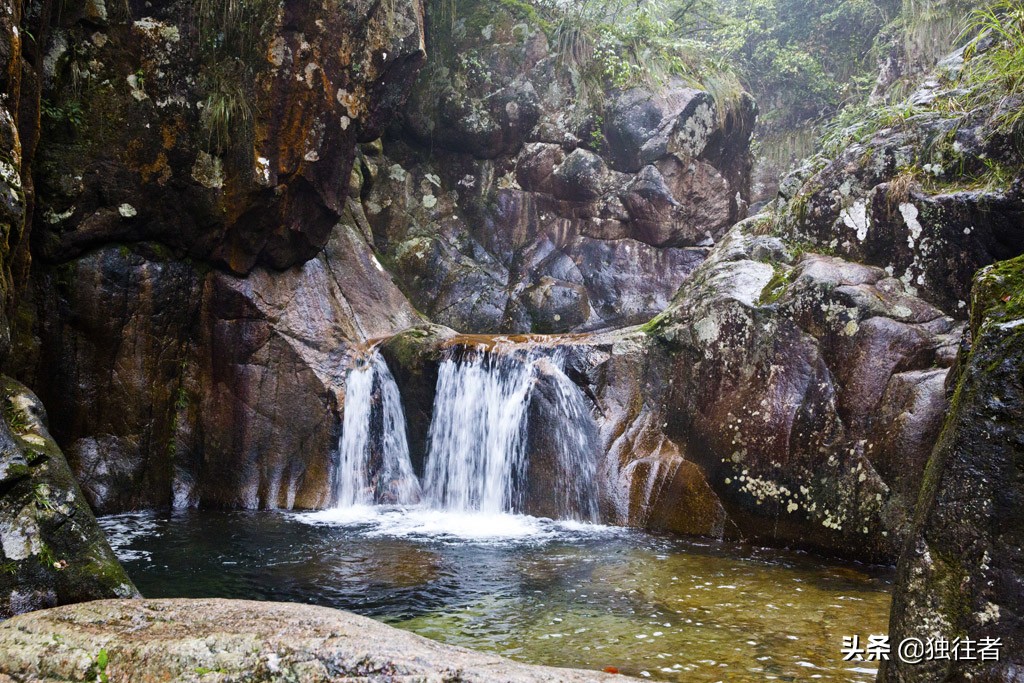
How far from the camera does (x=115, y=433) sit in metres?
7.68

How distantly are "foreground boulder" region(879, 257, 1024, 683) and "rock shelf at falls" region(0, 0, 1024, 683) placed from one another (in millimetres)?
78

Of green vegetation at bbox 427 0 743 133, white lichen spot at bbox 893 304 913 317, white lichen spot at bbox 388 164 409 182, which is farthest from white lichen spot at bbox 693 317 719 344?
white lichen spot at bbox 388 164 409 182

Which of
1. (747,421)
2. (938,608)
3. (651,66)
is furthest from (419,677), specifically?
(651,66)

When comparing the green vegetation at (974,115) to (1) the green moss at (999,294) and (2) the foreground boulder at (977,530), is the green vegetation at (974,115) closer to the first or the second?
(1) the green moss at (999,294)

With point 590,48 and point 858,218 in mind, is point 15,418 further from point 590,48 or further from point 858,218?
point 590,48

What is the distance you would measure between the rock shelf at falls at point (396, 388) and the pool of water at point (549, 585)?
0.04m

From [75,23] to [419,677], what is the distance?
7535 mm

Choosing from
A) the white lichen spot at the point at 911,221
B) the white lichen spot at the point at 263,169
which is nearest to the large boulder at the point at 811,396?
the white lichen spot at the point at 911,221

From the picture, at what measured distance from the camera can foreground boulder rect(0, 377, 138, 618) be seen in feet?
11.2

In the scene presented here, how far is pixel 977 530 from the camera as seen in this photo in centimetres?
245

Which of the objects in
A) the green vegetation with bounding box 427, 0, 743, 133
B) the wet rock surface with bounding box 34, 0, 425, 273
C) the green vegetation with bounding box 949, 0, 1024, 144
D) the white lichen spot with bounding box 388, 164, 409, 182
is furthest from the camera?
the green vegetation with bounding box 427, 0, 743, 133

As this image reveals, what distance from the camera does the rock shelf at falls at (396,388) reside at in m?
3.84

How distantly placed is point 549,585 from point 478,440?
3117 millimetres

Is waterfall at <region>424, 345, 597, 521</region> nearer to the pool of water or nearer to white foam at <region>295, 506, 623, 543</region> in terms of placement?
white foam at <region>295, 506, 623, 543</region>
